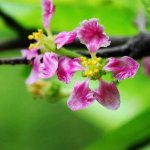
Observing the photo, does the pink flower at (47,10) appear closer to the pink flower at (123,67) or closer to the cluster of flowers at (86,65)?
the cluster of flowers at (86,65)

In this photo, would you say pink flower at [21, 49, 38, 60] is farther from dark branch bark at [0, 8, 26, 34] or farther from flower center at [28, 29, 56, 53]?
dark branch bark at [0, 8, 26, 34]

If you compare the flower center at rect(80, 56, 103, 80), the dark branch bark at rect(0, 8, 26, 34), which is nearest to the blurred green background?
the dark branch bark at rect(0, 8, 26, 34)

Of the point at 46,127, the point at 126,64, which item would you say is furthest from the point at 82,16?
the point at 46,127

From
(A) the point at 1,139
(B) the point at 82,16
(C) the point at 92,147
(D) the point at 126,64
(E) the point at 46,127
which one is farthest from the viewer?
(E) the point at 46,127

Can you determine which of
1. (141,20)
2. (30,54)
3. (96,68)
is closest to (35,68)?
(30,54)

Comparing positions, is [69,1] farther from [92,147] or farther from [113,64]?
[113,64]

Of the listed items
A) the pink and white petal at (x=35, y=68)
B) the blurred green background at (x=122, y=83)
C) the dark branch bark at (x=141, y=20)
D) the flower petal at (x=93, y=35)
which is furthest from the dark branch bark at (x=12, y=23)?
the flower petal at (x=93, y=35)

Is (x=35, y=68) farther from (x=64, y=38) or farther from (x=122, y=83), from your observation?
(x=122, y=83)

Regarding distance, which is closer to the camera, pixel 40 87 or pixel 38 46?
pixel 38 46
